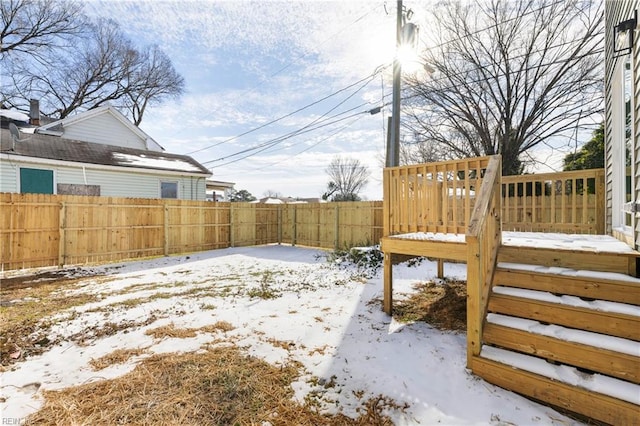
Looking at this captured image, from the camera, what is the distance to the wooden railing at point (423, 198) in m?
3.43

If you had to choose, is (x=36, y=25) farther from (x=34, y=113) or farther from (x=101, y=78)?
(x=34, y=113)

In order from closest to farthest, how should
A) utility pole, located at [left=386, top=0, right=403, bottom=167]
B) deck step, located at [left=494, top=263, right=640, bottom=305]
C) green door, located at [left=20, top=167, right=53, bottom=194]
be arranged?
1. deck step, located at [left=494, top=263, right=640, bottom=305]
2. utility pole, located at [left=386, top=0, right=403, bottom=167]
3. green door, located at [left=20, top=167, right=53, bottom=194]

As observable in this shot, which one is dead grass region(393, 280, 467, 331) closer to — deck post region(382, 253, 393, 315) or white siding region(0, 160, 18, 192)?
deck post region(382, 253, 393, 315)

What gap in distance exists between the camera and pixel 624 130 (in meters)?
3.46

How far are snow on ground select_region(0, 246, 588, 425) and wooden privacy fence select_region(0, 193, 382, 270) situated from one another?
2.27 metres

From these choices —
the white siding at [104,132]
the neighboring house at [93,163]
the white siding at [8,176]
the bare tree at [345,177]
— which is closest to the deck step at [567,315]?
the neighboring house at [93,163]

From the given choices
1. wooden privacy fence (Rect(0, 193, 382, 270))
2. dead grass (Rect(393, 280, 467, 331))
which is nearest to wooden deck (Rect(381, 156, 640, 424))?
dead grass (Rect(393, 280, 467, 331))

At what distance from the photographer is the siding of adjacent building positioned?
8.65 m

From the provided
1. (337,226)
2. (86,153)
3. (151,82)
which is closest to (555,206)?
(337,226)

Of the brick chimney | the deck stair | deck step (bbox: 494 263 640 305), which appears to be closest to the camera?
the deck stair

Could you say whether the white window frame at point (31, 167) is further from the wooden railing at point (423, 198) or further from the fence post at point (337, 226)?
the wooden railing at point (423, 198)

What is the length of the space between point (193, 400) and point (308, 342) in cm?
130

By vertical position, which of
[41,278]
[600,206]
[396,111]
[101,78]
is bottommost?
[41,278]

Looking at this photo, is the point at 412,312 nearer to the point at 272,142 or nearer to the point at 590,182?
the point at 590,182
